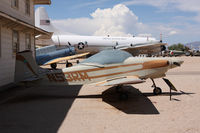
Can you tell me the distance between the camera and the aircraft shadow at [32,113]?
4.69 m

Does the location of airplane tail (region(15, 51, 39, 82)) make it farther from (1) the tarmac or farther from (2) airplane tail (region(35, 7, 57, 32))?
(2) airplane tail (region(35, 7, 57, 32))

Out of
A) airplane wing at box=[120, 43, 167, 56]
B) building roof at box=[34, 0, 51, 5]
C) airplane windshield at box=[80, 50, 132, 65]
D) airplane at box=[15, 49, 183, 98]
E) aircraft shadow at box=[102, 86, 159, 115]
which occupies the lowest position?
aircraft shadow at box=[102, 86, 159, 115]

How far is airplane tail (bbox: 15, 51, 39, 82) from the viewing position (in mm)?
7132

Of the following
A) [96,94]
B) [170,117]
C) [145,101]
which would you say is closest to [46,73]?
[96,94]

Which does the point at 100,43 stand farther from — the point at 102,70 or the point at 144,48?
the point at 102,70

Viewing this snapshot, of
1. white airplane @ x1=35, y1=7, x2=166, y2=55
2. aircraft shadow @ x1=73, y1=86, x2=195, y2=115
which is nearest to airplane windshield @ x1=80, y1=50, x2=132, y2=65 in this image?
aircraft shadow @ x1=73, y1=86, x2=195, y2=115

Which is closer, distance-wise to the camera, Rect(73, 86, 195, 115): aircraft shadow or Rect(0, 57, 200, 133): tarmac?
Rect(0, 57, 200, 133): tarmac

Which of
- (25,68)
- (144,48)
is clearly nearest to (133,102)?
(25,68)

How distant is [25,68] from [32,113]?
2.19m

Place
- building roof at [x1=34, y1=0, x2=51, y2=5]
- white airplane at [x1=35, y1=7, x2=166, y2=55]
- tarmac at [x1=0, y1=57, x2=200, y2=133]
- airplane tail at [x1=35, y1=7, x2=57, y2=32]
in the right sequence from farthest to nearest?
airplane tail at [x1=35, y1=7, x2=57, y2=32] < white airplane at [x1=35, y1=7, x2=166, y2=55] < building roof at [x1=34, y1=0, x2=51, y2=5] < tarmac at [x1=0, y1=57, x2=200, y2=133]

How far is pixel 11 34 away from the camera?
1066 centimetres

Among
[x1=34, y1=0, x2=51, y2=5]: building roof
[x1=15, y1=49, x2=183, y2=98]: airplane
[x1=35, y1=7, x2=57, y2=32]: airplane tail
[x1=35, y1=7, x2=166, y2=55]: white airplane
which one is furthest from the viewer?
[x1=35, y1=7, x2=57, y2=32]: airplane tail

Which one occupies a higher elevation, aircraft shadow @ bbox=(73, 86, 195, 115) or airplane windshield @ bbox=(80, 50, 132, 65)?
airplane windshield @ bbox=(80, 50, 132, 65)

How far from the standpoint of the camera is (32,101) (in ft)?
24.0
